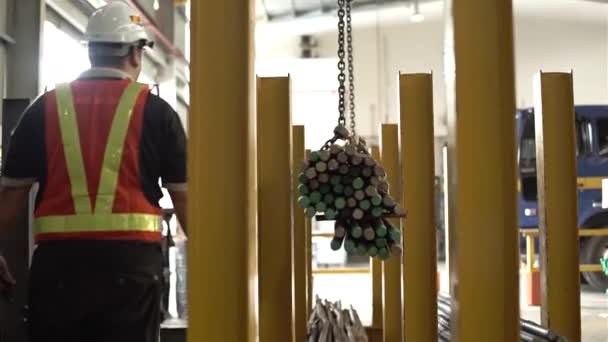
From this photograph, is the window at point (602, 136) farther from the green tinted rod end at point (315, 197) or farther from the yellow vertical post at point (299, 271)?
the green tinted rod end at point (315, 197)

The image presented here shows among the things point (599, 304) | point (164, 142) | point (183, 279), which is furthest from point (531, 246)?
point (164, 142)

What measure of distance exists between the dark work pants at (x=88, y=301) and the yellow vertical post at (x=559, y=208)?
2491 mm

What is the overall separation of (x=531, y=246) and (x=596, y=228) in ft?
4.77

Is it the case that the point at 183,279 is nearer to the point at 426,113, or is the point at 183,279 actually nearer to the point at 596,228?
the point at 426,113

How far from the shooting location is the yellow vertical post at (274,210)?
3.14 metres

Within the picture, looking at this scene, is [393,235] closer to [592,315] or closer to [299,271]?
[299,271]

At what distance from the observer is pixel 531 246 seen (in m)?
8.54

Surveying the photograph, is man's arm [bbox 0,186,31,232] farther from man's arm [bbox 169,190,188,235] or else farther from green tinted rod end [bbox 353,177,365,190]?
green tinted rod end [bbox 353,177,365,190]

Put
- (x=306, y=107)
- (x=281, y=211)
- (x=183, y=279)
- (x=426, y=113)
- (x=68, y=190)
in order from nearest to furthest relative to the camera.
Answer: (x=68, y=190) < (x=281, y=211) < (x=426, y=113) < (x=183, y=279) < (x=306, y=107)

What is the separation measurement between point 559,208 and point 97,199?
106 inches

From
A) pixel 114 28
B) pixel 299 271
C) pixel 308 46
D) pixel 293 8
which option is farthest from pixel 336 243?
pixel 308 46

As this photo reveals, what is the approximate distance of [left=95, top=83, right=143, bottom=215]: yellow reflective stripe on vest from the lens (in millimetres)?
2207

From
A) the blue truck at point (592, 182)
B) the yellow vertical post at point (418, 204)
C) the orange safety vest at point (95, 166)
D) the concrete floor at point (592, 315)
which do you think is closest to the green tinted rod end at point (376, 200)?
the orange safety vest at point (95, 166)

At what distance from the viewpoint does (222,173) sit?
1906 mm
